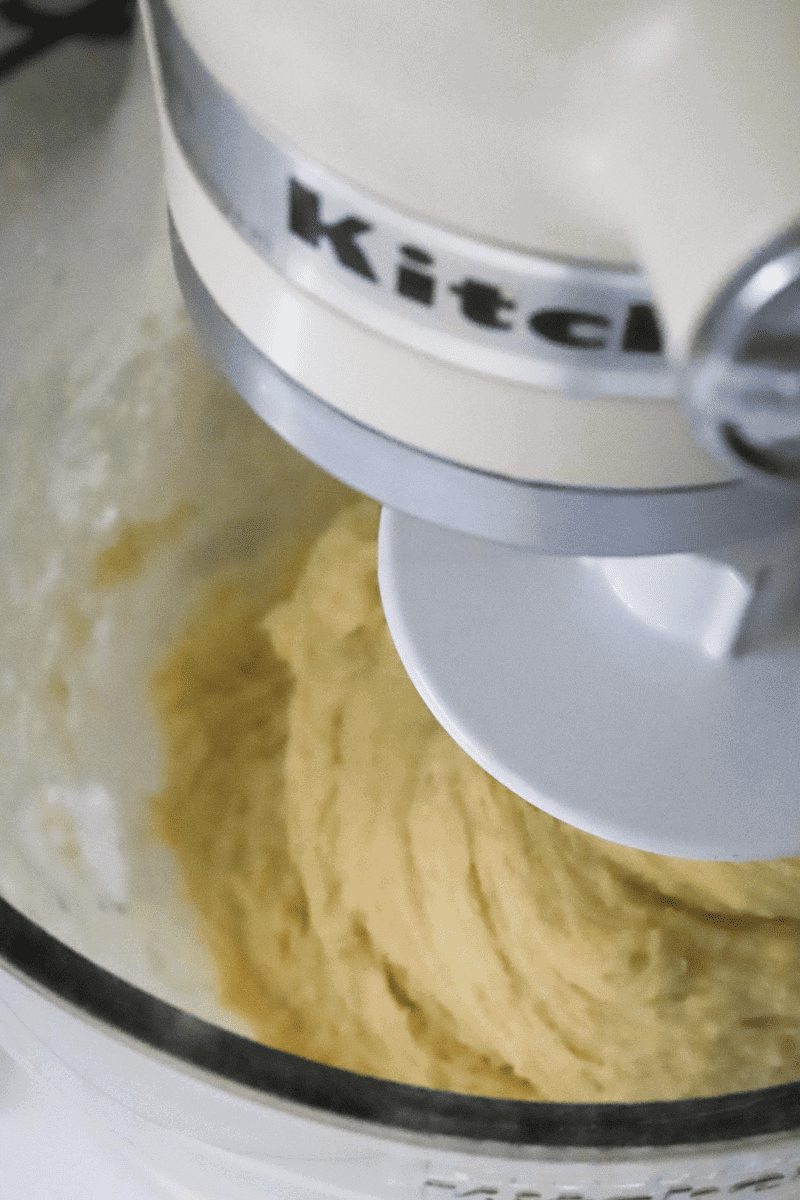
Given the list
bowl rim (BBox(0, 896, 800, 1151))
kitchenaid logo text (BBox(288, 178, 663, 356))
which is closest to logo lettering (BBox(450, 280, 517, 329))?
kitchenaid logo text (BBox(288, 178, 663, 356))

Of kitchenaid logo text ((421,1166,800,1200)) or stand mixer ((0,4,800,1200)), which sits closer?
stand mixer ((0,4,800,1200))

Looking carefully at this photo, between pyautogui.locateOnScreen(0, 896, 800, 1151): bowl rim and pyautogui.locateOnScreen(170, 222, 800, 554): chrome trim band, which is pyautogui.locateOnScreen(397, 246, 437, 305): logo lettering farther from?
pyautogui.locateOnScreen(0, 896, 800, 1151): bowl rim

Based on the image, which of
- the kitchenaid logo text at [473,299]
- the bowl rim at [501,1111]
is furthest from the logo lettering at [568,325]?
the bowl rim at [501,1111]

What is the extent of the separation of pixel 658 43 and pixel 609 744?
232 millimetres

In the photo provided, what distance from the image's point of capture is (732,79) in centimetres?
16

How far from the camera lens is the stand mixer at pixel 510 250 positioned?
16cm

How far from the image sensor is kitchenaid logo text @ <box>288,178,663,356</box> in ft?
0.62

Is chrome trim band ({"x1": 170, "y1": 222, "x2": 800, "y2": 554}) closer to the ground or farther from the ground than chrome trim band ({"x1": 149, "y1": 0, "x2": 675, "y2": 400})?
closer to the ground

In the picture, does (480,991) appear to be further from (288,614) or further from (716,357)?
(716,357)

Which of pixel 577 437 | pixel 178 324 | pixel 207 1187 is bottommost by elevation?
pixel 207 1187

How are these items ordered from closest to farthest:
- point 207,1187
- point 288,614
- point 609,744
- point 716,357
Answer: point 716,357
point 609,744
point 207,1187
point 288,614

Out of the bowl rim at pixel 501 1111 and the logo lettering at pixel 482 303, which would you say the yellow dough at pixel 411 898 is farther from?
the logo lettering at pixel 482 303

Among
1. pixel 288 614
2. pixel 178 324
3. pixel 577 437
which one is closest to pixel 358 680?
pixel 288 614

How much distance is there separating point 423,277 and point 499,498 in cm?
5
